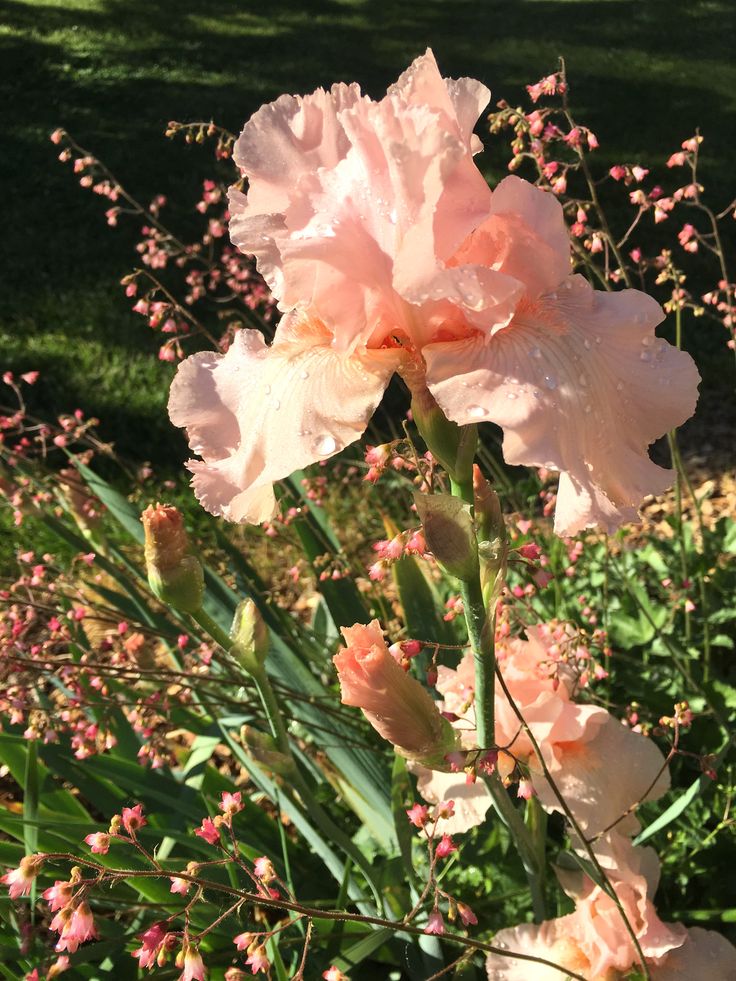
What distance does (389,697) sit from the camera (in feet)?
3.51

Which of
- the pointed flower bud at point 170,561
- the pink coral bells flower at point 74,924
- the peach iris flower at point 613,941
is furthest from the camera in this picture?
the peach iris flower at point 613,941

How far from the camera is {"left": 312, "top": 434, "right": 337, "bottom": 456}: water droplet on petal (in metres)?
1.02

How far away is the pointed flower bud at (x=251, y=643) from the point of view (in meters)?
1.25

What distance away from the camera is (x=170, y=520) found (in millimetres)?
1232

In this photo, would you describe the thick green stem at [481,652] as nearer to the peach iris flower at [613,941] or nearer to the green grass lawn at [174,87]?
the peach iris flower at [613,941]

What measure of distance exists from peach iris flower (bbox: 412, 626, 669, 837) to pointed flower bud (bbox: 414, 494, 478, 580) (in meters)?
0.44

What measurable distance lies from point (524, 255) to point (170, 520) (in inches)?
22.3

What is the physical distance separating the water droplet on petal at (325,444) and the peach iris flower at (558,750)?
21.1 inches

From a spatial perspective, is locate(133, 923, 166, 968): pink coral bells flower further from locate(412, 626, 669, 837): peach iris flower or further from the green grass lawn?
the green grass lawn

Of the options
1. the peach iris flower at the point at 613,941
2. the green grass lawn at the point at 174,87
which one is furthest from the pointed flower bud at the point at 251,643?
the green grass lawn at the point at 174,87

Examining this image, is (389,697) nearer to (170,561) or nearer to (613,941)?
(170,561)

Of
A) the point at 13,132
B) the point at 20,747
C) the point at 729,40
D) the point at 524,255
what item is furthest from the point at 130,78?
the point at 524,255

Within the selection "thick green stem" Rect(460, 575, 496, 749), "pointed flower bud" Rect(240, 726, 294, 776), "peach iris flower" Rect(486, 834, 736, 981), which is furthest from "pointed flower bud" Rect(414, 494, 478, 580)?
"peach iris flower" Rect(486, 834, 736, 981)

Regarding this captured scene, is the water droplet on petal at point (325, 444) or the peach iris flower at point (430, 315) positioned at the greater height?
the peach iris flower at point (430, 315)
